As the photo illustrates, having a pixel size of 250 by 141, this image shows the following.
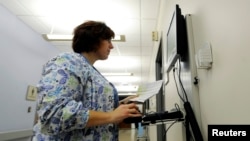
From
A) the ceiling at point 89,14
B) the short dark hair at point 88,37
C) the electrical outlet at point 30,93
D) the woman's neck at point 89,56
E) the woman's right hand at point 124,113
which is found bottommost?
the woman's right hand at point 124,113

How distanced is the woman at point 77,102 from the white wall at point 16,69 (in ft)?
7.18

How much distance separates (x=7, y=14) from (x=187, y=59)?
2.78 m

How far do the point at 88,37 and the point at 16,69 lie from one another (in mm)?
2395

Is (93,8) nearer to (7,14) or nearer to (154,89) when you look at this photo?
(7,14)

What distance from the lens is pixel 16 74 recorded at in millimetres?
2812

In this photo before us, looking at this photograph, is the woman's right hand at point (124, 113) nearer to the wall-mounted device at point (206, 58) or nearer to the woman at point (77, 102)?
the woman at point (77, 102)

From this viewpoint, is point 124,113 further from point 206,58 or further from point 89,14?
point 89,14

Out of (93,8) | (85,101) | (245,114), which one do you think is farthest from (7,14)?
(245,114)

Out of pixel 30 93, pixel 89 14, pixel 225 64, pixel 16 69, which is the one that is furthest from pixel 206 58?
pixel 30 93

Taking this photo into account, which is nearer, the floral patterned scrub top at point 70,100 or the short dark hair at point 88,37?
the floral patterned scrub top at point 70,100

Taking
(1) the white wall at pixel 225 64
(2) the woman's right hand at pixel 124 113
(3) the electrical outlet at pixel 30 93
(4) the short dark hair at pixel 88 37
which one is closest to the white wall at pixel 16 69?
(3) the electrical outlet at pixel 30 93

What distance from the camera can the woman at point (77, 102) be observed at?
66cm

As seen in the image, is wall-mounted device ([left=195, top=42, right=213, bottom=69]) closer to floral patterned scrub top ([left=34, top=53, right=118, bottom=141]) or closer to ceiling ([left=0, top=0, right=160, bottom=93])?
floral patterned scrub top ([left=34, top=53, right=118, bottom=141])

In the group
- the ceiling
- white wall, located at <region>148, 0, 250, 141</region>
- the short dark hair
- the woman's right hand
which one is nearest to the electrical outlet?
the ceiling
